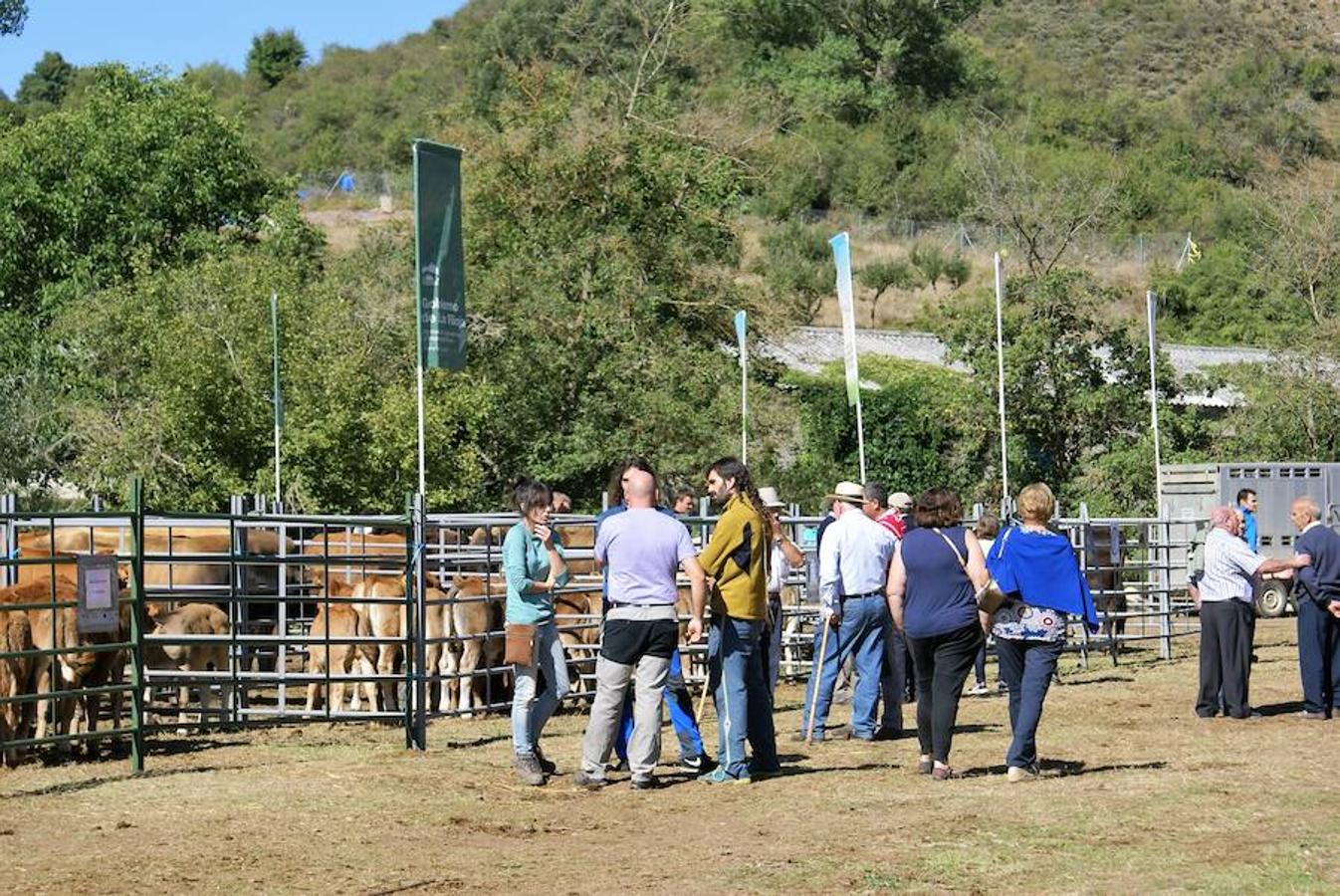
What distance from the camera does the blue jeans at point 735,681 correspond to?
1220cm

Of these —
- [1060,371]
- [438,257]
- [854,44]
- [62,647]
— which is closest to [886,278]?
[854,44]

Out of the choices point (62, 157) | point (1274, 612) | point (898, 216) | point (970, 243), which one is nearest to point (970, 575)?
point (1274, 612)

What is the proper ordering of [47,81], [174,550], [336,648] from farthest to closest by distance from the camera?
[47,81], [174,550], [336,648]

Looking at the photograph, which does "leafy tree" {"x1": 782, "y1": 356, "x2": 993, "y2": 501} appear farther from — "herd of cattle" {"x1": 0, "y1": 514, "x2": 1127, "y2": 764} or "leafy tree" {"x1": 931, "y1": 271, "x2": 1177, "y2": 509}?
"herd of cattle" {"x1": 0, "y1": 514, "x2": 1127, "y2": 764}

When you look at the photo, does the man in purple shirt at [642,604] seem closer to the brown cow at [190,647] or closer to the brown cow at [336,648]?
the brown cow at [336,648]

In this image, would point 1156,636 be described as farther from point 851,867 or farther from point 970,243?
point 970,243

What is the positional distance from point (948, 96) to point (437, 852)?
7989cm

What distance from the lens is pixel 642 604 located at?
1186 cm

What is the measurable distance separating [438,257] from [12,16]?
37702mm

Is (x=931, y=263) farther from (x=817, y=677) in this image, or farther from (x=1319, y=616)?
(x=817, y=677)

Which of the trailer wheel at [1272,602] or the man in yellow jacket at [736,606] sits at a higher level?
the man in yellow jacket at [736,606]

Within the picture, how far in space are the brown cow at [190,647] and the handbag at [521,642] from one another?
4.15m

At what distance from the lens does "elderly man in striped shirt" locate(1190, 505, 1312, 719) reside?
630 inches

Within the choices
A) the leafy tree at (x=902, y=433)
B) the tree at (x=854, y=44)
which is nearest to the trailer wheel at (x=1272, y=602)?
the leafy tree at (x=902, y=433)
